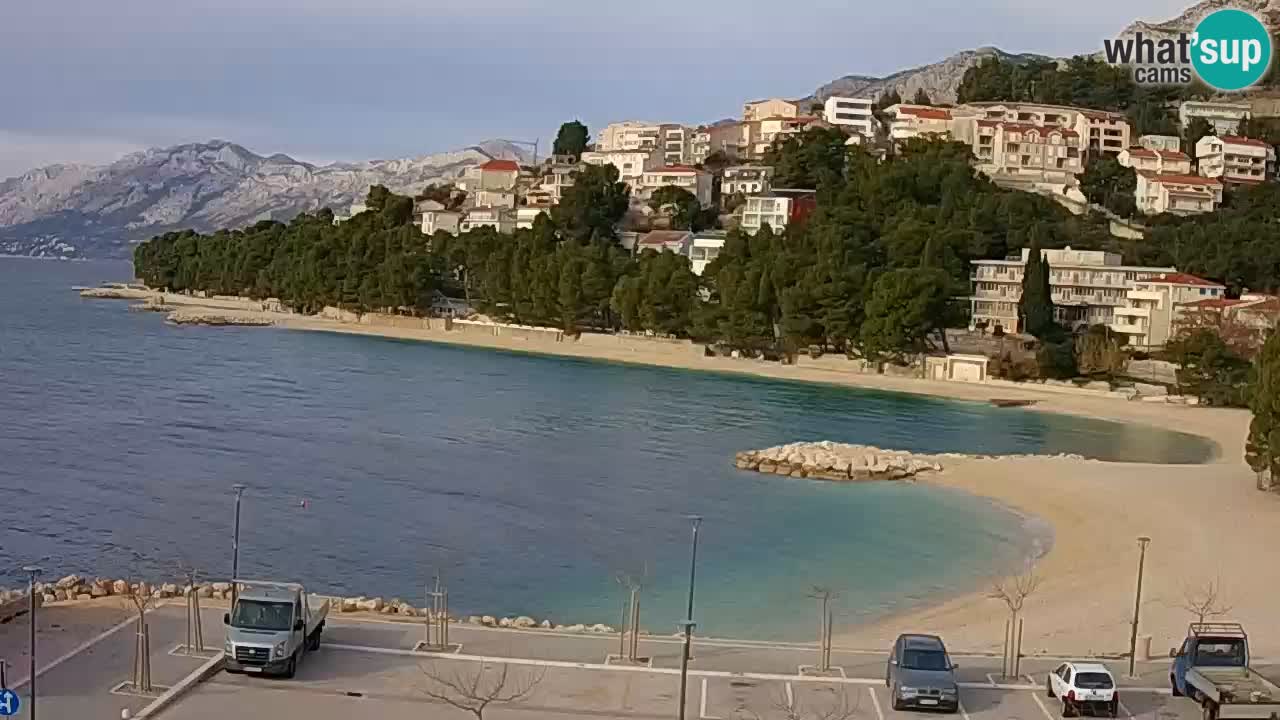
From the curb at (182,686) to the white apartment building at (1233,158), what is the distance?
97657 millimetres

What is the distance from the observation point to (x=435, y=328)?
93.9 meters

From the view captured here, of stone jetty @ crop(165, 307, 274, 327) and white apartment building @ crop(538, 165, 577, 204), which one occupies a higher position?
white apartment building @ crop(538, 165, 577, 204)

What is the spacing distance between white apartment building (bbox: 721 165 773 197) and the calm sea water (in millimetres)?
39345

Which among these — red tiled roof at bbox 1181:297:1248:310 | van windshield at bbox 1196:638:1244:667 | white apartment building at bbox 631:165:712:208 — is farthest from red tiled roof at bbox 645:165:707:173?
van windshield at bbox 1196:638:1244:667

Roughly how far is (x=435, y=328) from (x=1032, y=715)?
81871mm

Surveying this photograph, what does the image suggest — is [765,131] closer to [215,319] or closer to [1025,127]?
[1025,127]

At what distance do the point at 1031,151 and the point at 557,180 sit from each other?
40.3 metres

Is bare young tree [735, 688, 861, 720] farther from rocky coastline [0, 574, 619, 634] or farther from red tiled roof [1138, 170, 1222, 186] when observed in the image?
red tiled roof [1138, 170, 1222, 186]

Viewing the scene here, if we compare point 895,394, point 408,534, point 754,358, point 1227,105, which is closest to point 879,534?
point 408,534

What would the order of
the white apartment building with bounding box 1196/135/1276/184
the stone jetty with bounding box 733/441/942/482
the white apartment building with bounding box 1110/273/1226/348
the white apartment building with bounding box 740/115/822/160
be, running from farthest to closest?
the white apartment building with bounding box 740/115/822/160 → the white apartment building with bounding box 1196/135/1276/184 → the white apartment building with bounding box 1110/273/1226/348 → the stone jetty with bounding box 733/441/942/482

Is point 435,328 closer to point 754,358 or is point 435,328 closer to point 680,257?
point 680,257

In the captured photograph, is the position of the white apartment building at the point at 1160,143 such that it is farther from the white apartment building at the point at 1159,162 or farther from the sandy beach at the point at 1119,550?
the sandy beach at the point at 1119,550

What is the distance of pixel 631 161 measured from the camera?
4601 inches

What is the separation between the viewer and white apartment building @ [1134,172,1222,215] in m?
90.7
